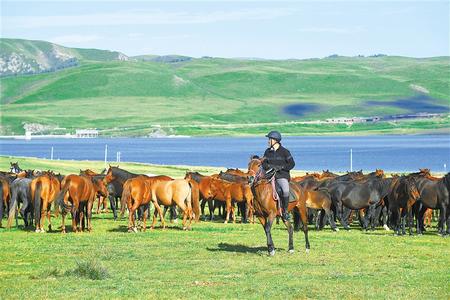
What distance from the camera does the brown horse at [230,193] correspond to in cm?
2991

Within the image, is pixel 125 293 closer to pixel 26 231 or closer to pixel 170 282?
pixel 170 282

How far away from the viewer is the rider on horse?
19891mm

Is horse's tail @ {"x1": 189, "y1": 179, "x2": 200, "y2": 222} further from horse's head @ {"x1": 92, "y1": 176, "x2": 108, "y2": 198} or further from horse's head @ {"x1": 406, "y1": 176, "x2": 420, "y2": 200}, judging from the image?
horse's head @ {"x1": 406, "y1": 176, "x2": 420, "y2": 200}

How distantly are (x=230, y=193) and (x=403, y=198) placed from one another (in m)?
6.40

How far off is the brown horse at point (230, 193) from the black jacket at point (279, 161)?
9824mm

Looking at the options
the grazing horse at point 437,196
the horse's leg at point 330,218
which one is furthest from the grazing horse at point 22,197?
the grazing horse at point 437,196

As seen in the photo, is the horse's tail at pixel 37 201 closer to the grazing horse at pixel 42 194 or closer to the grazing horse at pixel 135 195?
the grazing horse at pixel 42 194

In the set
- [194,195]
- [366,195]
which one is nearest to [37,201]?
[194,195]

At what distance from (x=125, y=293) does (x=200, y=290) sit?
49.3 inches

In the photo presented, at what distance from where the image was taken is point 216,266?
59.0 feet

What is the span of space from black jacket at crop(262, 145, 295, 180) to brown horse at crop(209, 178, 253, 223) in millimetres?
9824

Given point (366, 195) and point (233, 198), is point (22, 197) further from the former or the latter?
point (366, 195)

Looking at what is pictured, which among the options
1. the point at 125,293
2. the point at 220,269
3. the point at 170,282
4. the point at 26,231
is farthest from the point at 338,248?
the point at 26,231

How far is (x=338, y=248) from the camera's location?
2111cm
